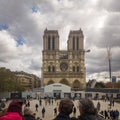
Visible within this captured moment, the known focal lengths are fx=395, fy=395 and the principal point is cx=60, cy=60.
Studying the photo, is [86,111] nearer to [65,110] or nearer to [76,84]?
[65,110]

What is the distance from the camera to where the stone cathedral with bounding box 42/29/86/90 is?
5837 inches

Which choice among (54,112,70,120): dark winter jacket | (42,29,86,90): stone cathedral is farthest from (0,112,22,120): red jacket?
(42,29,86,90): stone cathedral

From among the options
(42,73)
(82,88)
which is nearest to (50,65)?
(42,73)

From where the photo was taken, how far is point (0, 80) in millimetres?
90125

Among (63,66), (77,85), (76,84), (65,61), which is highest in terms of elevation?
(65,61)

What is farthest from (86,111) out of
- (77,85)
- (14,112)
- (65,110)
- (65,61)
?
(65,61)

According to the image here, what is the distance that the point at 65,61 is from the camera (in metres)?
152

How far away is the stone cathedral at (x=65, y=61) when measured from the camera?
148250 mm

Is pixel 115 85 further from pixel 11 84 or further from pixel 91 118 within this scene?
pixel 91 118

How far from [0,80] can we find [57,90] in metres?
36.2

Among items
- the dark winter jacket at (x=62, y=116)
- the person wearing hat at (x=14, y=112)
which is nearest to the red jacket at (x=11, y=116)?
the person wearing hat at (x=14, y=112)

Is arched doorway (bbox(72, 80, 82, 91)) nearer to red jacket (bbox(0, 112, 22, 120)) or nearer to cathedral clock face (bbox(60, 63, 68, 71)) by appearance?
cathedral clock face (bbox(60, 63, 68, 71))

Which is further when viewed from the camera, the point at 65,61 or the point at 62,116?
the point at 65,61

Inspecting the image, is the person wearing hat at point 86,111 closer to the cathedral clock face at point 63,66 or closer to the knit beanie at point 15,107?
the knit beanie at point 15,107
